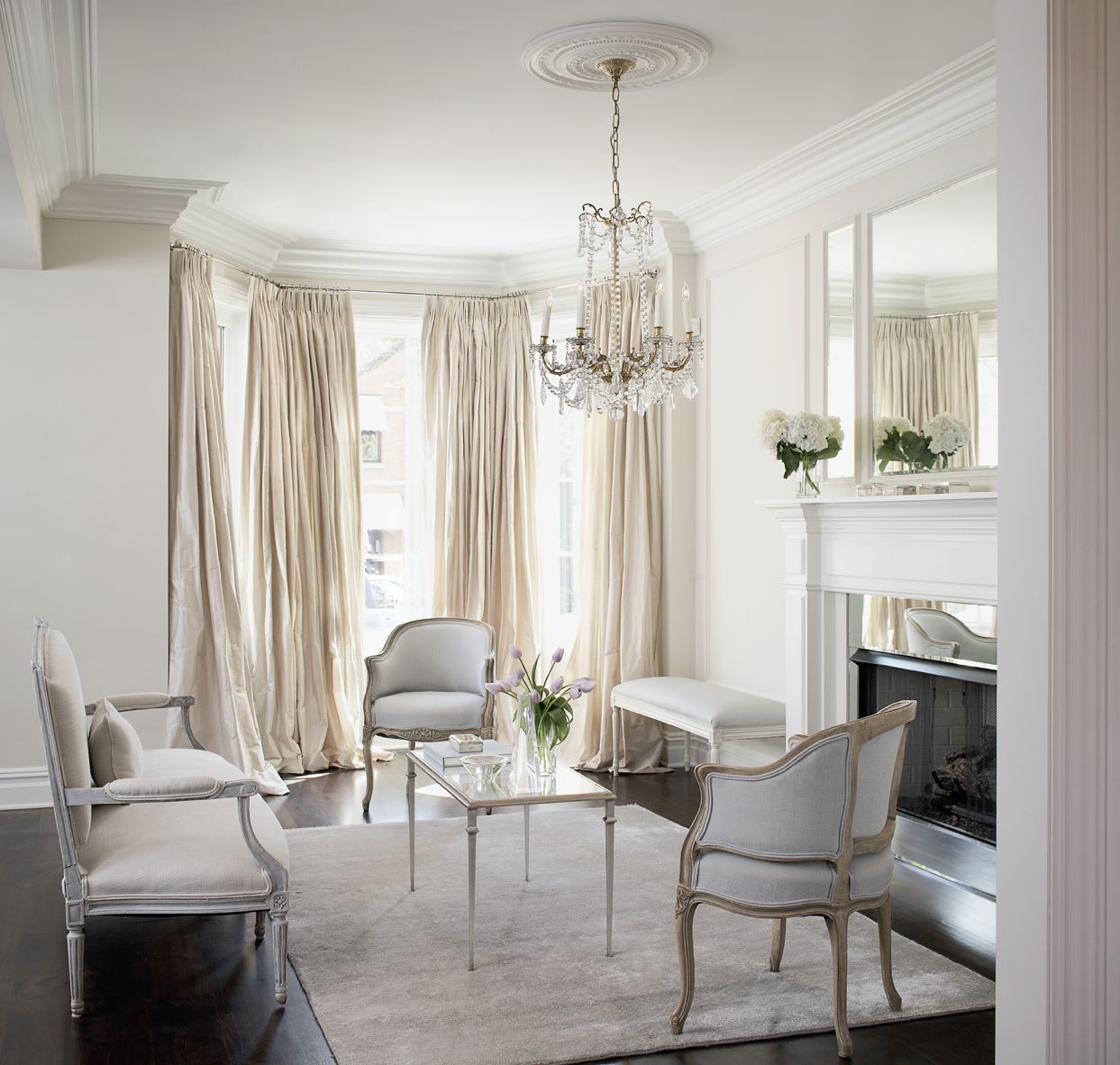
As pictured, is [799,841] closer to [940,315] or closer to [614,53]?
[940,315]

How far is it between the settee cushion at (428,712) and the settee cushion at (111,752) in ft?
6.96

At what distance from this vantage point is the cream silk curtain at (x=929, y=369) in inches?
165

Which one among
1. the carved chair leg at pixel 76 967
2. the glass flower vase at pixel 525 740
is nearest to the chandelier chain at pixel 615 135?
the glass flower vase at pixel 525 740

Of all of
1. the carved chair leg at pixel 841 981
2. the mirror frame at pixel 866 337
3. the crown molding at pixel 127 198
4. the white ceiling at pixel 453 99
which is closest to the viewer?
the carved chair leg at pixel 841 981

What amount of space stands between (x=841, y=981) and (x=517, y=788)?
1.18 meters

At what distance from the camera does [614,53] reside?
392 cm

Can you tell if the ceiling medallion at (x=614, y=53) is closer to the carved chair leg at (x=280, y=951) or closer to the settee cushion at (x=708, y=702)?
the settee cushion at (x=708, y=702)

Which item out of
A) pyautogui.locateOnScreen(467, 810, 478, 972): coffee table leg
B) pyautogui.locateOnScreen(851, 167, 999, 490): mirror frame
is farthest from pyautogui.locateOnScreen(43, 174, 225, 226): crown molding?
pyautogui.locateOnScreen(467, 810, 478, 972): coffee table leg

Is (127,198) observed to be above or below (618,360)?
above

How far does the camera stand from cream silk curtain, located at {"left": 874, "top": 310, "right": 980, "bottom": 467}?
4195 millimetres

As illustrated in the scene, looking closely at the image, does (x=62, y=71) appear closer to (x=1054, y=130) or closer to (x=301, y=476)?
(x=301, y=476)

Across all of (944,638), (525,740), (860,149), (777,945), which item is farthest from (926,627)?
(860,149)

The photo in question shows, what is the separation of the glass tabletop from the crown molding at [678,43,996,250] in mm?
2768

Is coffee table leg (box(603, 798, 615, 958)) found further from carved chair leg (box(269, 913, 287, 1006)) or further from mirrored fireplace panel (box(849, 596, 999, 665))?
mirrored fireplace panel (box(849, 596, 999, 665))
